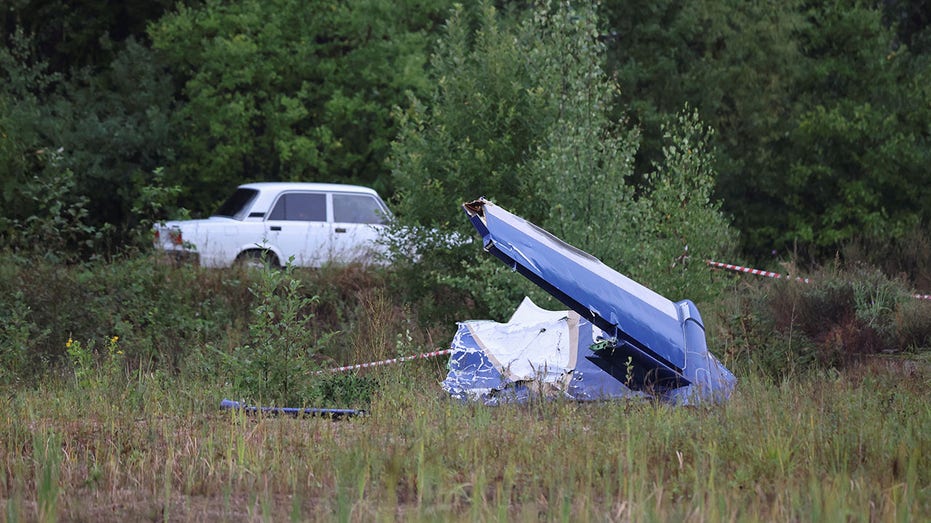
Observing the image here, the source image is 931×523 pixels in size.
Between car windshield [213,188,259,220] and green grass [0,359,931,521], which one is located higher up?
car windshield [213,188,259,220]

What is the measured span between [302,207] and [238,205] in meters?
0.99

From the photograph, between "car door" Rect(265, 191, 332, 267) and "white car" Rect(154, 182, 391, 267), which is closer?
A: "white car" Rect(154, 182, 391, 267)

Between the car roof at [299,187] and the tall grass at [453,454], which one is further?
the car roof at [299,187]

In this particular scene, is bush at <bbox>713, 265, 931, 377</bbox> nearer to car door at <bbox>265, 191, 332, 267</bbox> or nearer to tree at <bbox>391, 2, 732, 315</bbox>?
tree at <bbox>391, 2, 732, 315</bbox>

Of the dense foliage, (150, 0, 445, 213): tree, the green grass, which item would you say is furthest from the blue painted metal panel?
(150, 0, 445, 213): tree

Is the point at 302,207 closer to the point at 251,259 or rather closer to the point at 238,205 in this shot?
the point at 238,205

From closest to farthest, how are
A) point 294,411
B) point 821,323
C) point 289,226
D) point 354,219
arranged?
point 294,411 < point 821,323 < point 289,226 < point 354,219

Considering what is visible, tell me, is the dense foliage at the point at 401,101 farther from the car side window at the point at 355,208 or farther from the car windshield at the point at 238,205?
the car windshield at the point at 238,205

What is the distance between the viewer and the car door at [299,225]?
1789 centimetres

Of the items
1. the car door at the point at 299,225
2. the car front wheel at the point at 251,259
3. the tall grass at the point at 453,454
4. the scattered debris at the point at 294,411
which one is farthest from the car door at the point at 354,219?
the scattered debris at the point at 294,411

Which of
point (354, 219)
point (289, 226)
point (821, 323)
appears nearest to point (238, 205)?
point (289, 226)

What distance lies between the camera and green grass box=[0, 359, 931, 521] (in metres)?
5.11

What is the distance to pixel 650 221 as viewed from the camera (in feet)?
40.6

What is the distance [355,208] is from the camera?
60.9ft
